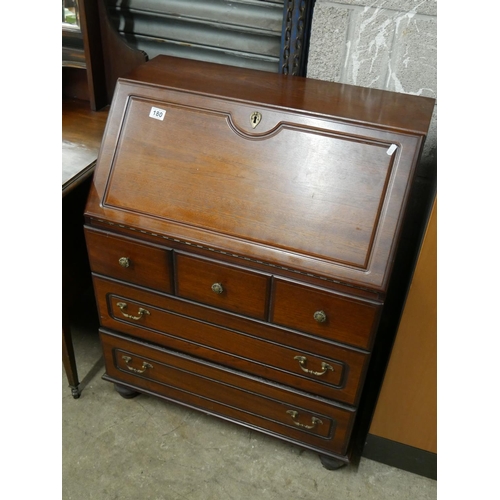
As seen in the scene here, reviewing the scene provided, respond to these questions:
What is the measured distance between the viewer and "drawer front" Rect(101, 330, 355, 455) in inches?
63.6

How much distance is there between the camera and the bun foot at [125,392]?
1.92 meters

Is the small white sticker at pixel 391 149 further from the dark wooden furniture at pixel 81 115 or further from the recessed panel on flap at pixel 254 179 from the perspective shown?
the dark wooden furniture at pixel 81 115

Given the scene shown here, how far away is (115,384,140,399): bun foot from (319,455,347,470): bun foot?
700mm

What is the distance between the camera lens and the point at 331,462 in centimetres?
173

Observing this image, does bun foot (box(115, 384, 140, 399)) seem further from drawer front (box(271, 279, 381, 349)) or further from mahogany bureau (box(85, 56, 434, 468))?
drawer front (box(271, 279, 381, 349))

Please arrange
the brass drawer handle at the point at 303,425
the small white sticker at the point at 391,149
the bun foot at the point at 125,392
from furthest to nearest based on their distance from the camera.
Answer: the bun foot at the point at 125,392 < the brass drawer handle at the point at 303,425 < the small white sticker at the point at 391,149

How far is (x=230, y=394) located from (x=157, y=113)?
2.94ft

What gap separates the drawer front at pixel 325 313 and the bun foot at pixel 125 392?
762mm

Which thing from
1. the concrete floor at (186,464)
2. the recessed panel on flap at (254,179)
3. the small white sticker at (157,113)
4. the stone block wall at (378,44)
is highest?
the stone block wall at (378,44)

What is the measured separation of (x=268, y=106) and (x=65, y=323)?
970 millimetres

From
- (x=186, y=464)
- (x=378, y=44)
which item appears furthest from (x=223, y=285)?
(x=378, y=44)

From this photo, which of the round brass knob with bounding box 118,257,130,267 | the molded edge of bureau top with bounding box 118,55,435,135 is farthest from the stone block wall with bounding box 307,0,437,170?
the round brass knob with bounding box 118,257,130,267

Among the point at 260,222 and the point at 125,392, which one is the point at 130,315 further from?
the point at 260,222

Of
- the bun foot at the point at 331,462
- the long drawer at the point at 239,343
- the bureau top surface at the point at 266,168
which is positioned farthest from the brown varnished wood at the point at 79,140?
the bun foot at the point at 331,462
